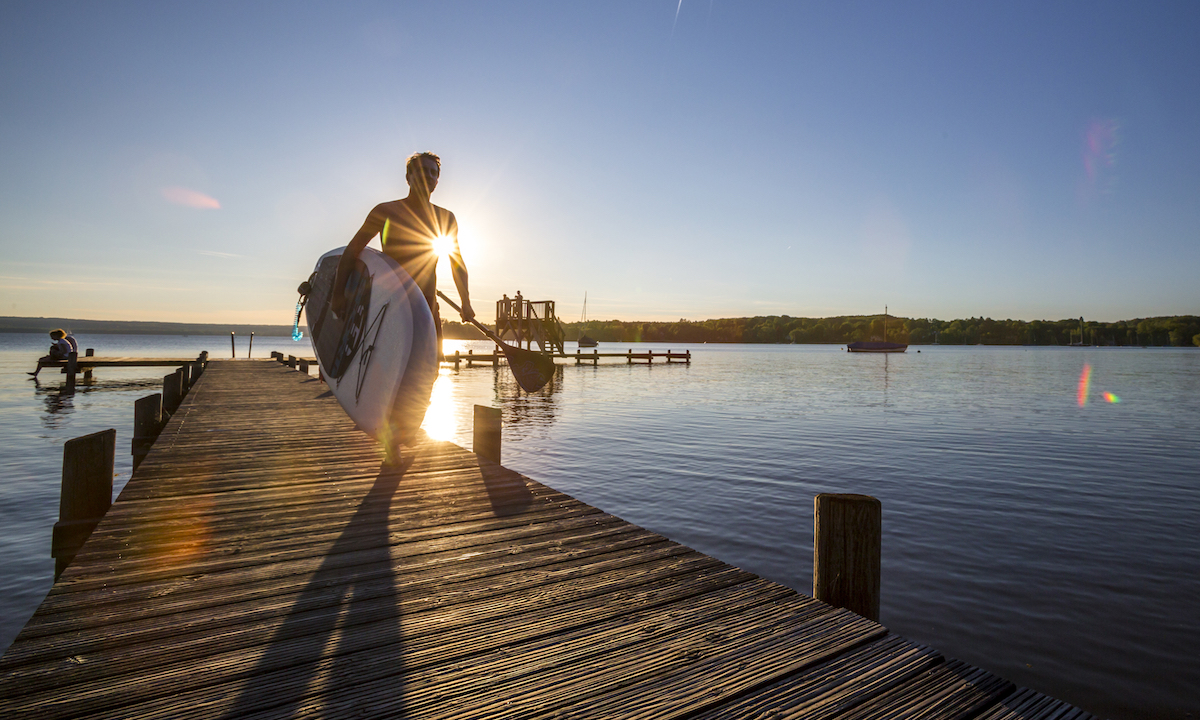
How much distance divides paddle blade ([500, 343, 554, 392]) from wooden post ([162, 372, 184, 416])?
9134mm

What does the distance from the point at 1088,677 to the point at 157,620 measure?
20.6 feet

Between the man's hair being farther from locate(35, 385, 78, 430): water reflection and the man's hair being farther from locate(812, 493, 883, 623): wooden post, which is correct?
locate(35, 385, 78, 430): water reflection

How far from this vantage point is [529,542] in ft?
12.9

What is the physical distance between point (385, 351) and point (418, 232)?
117 cm

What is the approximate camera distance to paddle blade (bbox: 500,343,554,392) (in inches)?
315

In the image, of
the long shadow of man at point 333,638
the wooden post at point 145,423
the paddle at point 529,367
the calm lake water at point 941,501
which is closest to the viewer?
the long shadow of man at point 333,638

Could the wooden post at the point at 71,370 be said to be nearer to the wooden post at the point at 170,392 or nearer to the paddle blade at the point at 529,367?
the wooden post at the point at 170,392

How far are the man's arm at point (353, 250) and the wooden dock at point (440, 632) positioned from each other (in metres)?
2.51

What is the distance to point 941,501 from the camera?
987 cm

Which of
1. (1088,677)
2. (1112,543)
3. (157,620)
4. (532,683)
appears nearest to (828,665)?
(532,683)

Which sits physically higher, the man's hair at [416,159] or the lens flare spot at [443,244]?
the man's hair at [416,159]

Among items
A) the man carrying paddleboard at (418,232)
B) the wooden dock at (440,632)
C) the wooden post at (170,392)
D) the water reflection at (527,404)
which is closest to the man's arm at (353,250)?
the man carrying paddleboard at (418,232)

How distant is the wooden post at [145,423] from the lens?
9.42 m

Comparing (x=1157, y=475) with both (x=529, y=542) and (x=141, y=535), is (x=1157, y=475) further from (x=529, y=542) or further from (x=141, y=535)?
(x=141, y=535)
